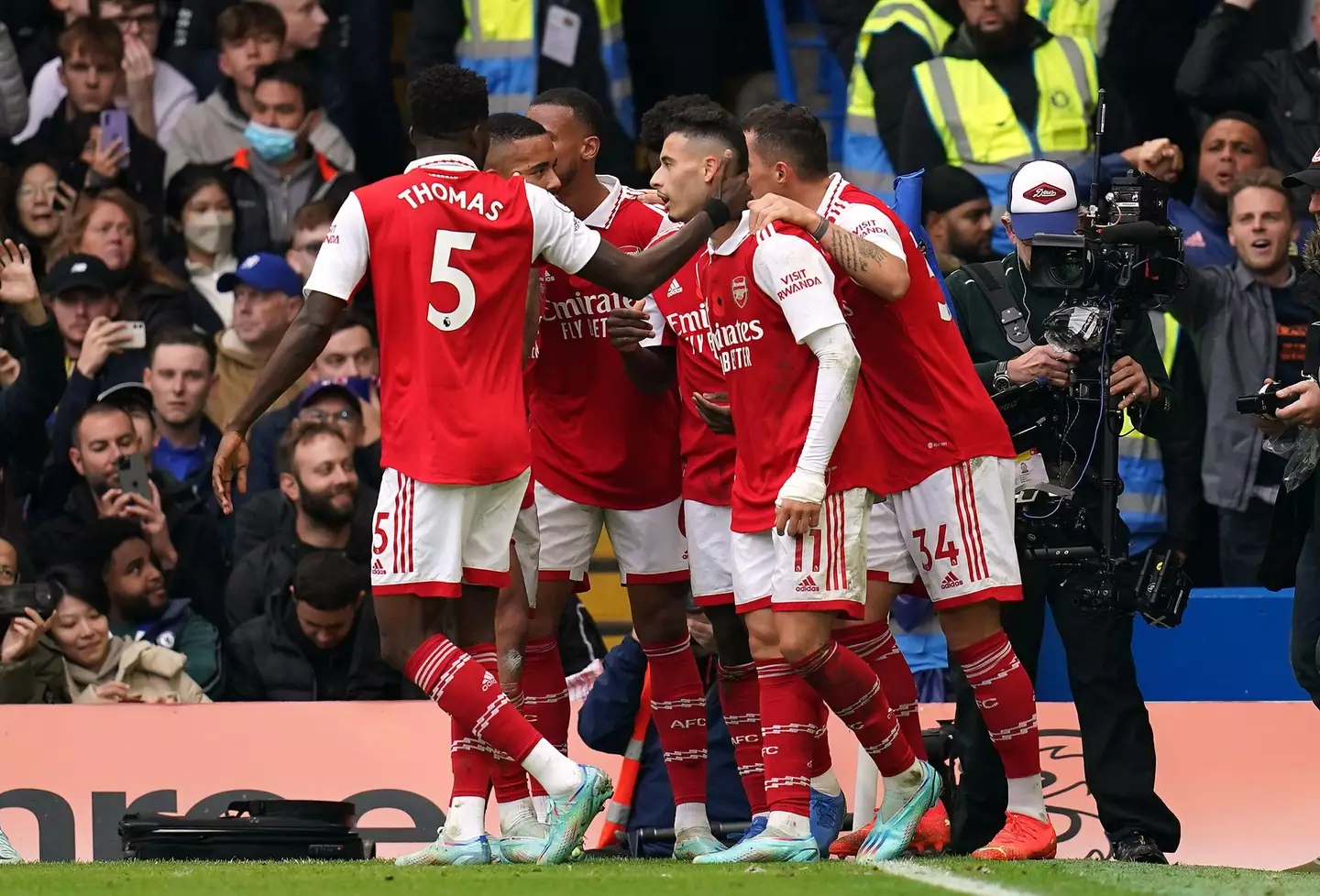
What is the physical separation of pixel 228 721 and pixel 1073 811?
341 centimetres

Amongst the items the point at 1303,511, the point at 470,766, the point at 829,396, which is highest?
the point at 829,396

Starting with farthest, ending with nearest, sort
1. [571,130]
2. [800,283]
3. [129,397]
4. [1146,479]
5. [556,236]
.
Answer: [129,397], [1146,479], [571,130], [556,236], [800,283]

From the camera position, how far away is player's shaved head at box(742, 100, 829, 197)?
7.24 metres

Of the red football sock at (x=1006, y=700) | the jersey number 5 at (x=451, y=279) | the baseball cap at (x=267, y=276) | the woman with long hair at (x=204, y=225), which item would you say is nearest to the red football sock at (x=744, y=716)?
the red football sock at (x=1006, y=700)

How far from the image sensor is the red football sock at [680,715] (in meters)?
7.91

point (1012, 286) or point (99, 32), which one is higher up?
point (99, 32)

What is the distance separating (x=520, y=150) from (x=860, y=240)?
1.51 meters

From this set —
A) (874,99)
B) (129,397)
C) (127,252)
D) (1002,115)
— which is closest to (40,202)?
(127,252)

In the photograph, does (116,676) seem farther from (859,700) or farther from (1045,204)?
(1045,204)

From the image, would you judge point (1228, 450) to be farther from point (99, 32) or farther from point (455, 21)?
point (99, 32)

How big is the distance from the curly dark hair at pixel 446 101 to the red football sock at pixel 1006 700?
2355mm

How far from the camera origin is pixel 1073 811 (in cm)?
864

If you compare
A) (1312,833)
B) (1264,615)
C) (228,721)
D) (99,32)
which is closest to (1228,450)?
(1264,615)

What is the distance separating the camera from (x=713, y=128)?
25.2 feet
